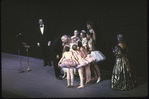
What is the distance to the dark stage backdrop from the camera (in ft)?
17.7

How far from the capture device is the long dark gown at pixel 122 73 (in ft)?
14.9

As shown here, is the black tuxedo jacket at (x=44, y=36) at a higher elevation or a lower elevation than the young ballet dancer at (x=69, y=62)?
higher

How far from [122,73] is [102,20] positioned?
215cm

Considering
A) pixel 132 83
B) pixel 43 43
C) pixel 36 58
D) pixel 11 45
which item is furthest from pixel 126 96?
pixel 11 45

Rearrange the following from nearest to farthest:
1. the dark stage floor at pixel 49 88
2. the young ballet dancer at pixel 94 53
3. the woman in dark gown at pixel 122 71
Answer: the dark stage floor at pixel 49 88
the woman in dark gown at pixel 122 71
the young ballet dancer at pixel 94 53

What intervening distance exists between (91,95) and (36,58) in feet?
17.7

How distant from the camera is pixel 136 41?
5.46 metres

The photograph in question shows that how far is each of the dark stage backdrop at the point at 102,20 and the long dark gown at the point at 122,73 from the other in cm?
84

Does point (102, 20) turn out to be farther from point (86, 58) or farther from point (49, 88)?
point (49, 88)

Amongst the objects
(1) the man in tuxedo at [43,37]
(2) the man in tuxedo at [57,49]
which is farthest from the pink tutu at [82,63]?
(1) the man in tuxedo at [43,37]

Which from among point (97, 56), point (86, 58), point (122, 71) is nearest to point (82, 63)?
point (86, 58)

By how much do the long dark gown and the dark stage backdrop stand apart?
33.2 inches

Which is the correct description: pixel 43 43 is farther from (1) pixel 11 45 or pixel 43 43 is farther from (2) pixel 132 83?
(1) pixel 11 45

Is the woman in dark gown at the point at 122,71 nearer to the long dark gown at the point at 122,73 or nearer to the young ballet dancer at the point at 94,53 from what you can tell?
the long dark gown at the point at 122,73
